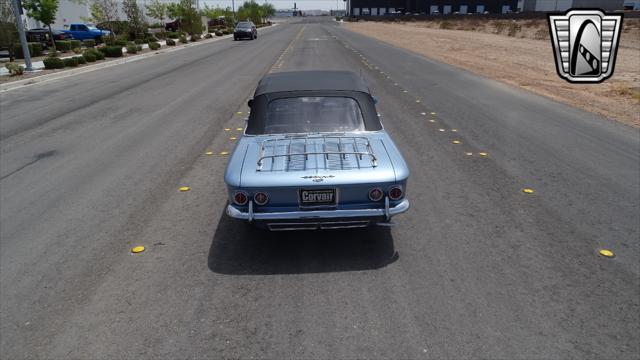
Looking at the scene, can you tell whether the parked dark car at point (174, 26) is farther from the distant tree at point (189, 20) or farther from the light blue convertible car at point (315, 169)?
the light blue convertible car at point (315, 169)

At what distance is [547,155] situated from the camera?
7926 mm

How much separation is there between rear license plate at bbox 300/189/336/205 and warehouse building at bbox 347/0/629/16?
431 ft

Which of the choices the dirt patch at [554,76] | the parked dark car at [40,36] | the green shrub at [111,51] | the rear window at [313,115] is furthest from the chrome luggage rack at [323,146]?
the parked dark car at [40,36]

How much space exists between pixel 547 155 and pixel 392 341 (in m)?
6.05

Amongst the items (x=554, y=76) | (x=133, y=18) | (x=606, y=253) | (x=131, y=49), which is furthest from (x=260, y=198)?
(x=133, y=18)

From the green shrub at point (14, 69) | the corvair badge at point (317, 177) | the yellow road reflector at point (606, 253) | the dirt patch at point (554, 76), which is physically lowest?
the yellow road reflector at point (606, 253)

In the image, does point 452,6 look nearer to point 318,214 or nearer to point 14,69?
point 14,69

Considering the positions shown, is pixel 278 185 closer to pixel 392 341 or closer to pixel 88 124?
pixel 392 341

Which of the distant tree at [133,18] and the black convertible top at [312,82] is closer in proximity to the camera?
the black convertible top at [312,82]

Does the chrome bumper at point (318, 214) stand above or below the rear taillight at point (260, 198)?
below

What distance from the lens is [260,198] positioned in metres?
4.24

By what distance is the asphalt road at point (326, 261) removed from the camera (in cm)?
348

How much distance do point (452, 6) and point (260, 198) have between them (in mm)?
145854

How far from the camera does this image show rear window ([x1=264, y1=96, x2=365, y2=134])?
17.1 ft
